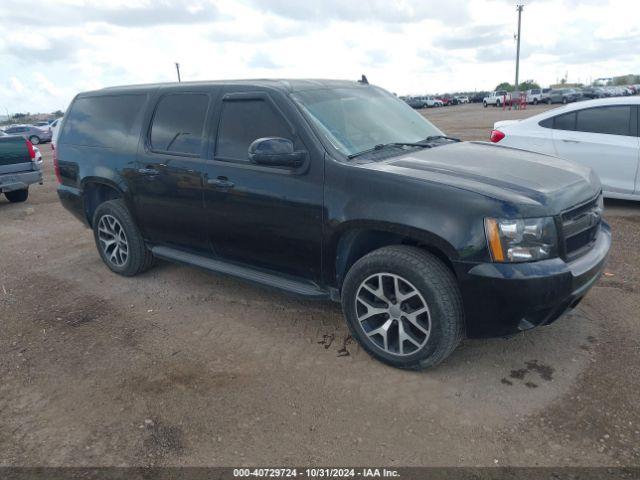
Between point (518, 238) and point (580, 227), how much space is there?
63 cm

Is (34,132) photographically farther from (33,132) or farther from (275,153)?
(275,153)

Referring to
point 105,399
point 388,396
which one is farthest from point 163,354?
point 388,396

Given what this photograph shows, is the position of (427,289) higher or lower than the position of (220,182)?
lower

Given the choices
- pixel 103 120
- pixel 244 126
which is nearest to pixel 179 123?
pixel 244 126

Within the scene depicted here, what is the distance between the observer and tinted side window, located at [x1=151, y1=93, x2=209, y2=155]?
432 centimetres

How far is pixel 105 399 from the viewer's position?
128 inches

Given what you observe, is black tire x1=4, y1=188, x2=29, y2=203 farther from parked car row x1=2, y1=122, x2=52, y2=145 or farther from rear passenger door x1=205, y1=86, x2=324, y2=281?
parked car row x1=2, y1=122, x2=52, y2=145

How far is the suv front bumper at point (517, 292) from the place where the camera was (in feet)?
9.59

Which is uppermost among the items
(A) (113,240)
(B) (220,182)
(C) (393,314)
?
(B) (220,182)

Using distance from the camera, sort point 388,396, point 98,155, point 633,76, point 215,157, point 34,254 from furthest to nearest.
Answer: point 633,76, point 34,254, point 98,155, point 215,157, point 388,396

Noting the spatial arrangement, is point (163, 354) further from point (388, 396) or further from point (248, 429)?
point (388, 396)

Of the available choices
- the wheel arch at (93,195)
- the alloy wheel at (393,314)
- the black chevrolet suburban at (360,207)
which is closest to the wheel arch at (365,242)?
the black chevrolet suburban at (360,207)

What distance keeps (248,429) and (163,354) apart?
1187 mm

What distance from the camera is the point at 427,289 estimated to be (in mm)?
3123
